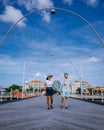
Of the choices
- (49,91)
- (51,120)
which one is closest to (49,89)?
(49,91)

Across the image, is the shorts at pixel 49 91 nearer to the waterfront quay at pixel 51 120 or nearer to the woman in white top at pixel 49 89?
the woman in white top at pixel 49 89

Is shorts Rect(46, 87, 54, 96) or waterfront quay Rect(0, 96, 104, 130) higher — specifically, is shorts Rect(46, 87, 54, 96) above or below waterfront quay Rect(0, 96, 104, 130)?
above

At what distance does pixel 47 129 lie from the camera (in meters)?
4.67

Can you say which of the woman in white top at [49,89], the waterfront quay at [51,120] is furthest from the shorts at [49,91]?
the waterfront quay at [51,120]

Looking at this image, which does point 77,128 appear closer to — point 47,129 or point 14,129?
point 47,129

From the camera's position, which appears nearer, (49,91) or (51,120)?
(51,120)

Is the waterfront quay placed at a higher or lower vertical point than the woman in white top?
lower

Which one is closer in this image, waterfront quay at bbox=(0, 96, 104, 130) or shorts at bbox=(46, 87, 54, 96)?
waterfront quay at bbox=(0, 96, 104, 130)

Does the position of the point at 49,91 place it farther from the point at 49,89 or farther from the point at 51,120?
the point at 51,120

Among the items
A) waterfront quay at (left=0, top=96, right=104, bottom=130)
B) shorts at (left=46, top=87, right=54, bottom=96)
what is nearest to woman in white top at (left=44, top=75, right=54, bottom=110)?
shorts at (left=46, top=87, right=54, bottom=96)

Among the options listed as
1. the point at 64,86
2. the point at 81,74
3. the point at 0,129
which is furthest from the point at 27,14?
the point at 81,74

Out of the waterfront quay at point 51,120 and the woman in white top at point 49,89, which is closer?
the waterfront quay at point 51,120

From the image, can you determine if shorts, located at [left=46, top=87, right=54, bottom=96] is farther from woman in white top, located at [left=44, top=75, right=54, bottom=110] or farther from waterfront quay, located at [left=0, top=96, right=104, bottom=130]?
waterfront quay, located at [left=0, top=96, right=104, bottom=130]

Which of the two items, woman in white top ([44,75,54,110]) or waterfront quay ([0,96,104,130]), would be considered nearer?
waterfront quay ([0,96,104,130])
